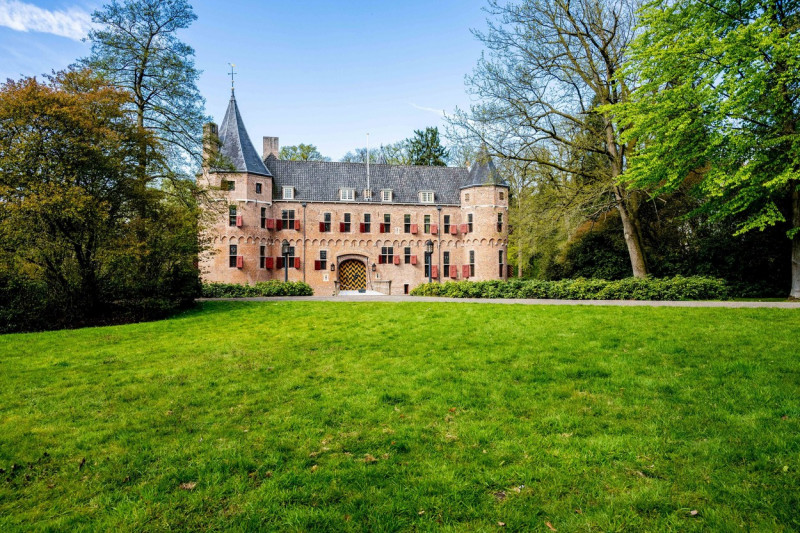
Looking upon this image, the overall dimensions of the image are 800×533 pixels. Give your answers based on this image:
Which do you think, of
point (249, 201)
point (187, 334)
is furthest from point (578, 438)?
point (249, 201)

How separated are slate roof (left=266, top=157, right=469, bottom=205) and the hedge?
535 inches

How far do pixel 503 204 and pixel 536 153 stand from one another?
1089 cm

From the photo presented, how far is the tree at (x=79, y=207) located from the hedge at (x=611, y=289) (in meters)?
12.1

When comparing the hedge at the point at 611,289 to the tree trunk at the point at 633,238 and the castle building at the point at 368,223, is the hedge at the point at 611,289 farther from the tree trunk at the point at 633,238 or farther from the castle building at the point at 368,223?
the castle building at the point at 368,223

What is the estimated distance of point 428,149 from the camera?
4228 centimetres

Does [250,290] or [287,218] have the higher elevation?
[287,218]

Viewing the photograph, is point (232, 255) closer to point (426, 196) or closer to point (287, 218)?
point (287, 218)

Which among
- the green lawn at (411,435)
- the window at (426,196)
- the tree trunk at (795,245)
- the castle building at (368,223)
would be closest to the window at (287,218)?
the castle building at (368,223)

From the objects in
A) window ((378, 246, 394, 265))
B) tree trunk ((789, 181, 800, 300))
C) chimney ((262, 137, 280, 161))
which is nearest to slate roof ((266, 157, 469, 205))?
chimney ((262, 137, 280, 161))

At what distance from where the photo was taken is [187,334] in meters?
8.76

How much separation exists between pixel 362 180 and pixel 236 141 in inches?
346

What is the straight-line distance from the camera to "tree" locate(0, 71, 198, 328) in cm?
1003

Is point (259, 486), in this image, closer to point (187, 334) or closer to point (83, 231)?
point (187, 334)

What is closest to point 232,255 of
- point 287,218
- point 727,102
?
point 287,218
